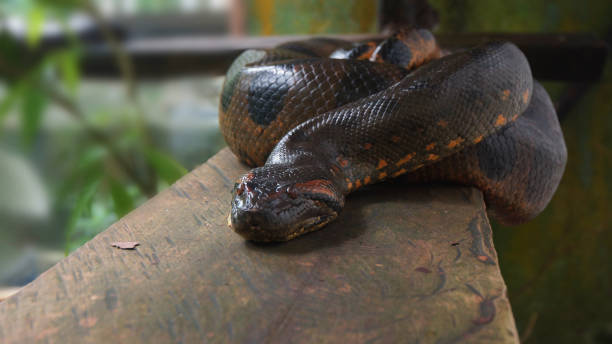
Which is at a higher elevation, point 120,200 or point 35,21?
point 35,21

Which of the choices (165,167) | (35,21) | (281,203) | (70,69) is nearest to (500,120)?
(281,203)

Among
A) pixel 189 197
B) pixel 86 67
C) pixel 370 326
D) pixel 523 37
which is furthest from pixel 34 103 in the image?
pixel 370 326

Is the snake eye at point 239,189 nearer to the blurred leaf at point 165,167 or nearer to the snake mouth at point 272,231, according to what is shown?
the snake mouth at point 272,231

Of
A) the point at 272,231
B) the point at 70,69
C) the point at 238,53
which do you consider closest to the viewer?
the point at 272,231

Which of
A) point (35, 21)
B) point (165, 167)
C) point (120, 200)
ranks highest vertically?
point (35, 21)

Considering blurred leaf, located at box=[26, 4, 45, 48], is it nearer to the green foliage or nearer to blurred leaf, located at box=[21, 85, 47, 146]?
the green foliage

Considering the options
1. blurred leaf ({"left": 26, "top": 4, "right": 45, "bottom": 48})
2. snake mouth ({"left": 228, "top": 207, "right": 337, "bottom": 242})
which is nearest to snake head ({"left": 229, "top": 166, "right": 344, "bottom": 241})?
snake mouth ({"left": 228, "top": 207, "right": 337, "bottom": 242})

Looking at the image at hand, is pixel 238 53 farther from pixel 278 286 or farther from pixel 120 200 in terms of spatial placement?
pixel 278 286

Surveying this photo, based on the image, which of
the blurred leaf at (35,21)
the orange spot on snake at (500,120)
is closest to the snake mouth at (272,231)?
the orange spot on snake at (500,120)
